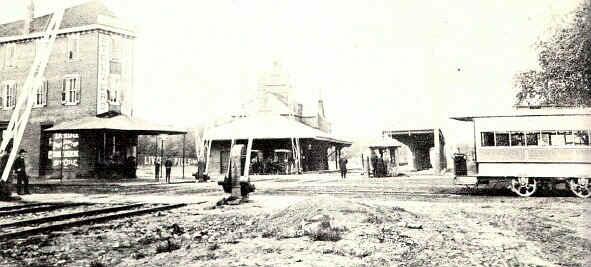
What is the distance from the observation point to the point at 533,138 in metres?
13.7

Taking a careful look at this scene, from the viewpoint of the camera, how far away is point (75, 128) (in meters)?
22.1

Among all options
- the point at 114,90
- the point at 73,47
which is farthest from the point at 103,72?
the point at 73,47

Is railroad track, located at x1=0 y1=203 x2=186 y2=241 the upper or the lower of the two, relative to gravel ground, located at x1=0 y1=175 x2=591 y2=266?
upper

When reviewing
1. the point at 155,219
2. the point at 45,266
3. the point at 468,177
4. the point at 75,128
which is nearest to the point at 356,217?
the point at 155,219

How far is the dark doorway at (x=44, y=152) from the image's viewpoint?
2612 centimetres

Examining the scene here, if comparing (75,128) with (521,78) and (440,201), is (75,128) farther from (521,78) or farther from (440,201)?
(521,78)

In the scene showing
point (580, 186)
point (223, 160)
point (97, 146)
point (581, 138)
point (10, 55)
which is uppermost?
point (10, 55)

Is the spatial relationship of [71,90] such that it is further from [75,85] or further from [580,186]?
[580,186]

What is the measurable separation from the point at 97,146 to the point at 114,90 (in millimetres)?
3646

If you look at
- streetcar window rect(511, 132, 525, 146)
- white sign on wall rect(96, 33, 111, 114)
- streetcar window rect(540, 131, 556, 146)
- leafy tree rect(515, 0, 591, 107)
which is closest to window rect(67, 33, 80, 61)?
white sign on wall rect(96, 33, 111, 114)

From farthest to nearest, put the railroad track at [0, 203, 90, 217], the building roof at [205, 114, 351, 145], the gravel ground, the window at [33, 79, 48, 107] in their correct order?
the building roof at [205, 114, 351, 145] → the window at [33, 79, 48, 107] → the railroad track at [0, 203, 90, 217] → the gravel ground

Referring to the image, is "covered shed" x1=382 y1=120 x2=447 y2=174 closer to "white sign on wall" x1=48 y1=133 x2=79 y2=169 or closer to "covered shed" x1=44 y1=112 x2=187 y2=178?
"covered shed" x1=44 y1=112 x2=187 y2=178

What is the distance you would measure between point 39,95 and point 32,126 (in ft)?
6.61

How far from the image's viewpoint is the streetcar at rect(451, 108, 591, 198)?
516 inches
